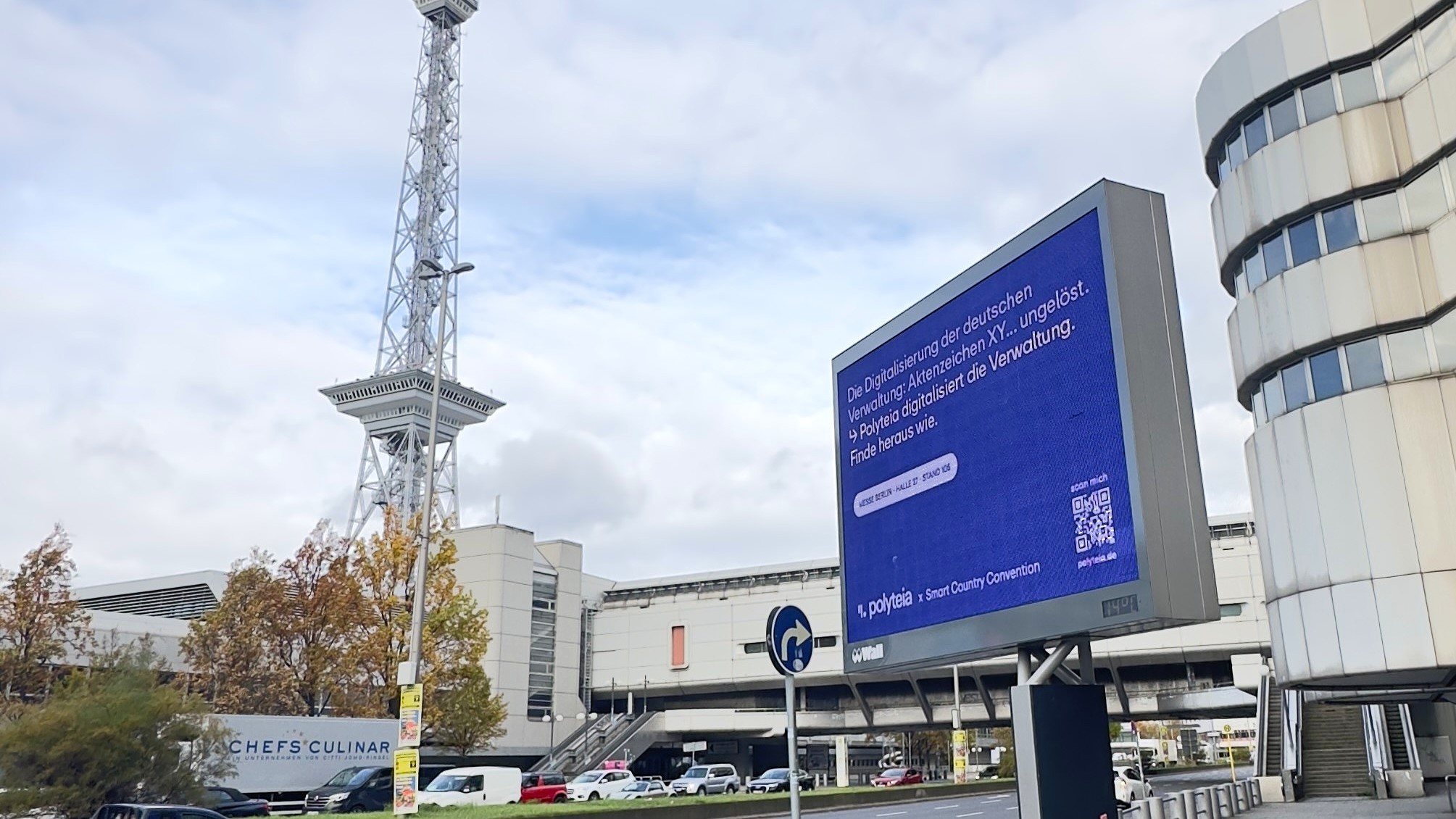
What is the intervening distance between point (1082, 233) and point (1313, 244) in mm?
18047

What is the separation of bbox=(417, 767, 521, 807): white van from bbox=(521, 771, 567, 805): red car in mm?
5376

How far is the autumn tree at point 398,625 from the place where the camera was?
44281mm

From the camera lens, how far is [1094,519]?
322 inches

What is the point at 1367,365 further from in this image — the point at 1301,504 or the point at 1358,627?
the point at 1358,627

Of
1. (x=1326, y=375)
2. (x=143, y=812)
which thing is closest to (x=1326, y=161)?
(x=1326, y=375)

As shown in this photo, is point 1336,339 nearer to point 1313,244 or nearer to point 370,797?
point 1313,244

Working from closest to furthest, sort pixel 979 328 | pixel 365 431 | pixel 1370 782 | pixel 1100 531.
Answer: pixel 1100 531 < pixel 979 328 < pixel 1370 782 < pixel 365 431

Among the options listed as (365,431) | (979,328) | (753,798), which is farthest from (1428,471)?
(365,431)

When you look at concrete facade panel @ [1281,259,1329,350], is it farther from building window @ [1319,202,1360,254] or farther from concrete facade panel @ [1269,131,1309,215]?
concrete facade panel @ [1269,131,1309,215]

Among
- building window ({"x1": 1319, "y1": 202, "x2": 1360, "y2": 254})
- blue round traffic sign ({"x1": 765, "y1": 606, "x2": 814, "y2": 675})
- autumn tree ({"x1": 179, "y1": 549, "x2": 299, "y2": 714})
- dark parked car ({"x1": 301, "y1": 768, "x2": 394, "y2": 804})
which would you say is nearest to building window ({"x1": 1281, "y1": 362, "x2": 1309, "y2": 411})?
building window ({"x1": 1319, "y1": 202, "x2": 1360, "y2": 254})

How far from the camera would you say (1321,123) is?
2352cm

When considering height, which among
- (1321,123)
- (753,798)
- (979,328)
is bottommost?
(753,798)

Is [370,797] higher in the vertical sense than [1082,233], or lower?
lower

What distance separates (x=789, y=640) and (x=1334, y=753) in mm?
33253
